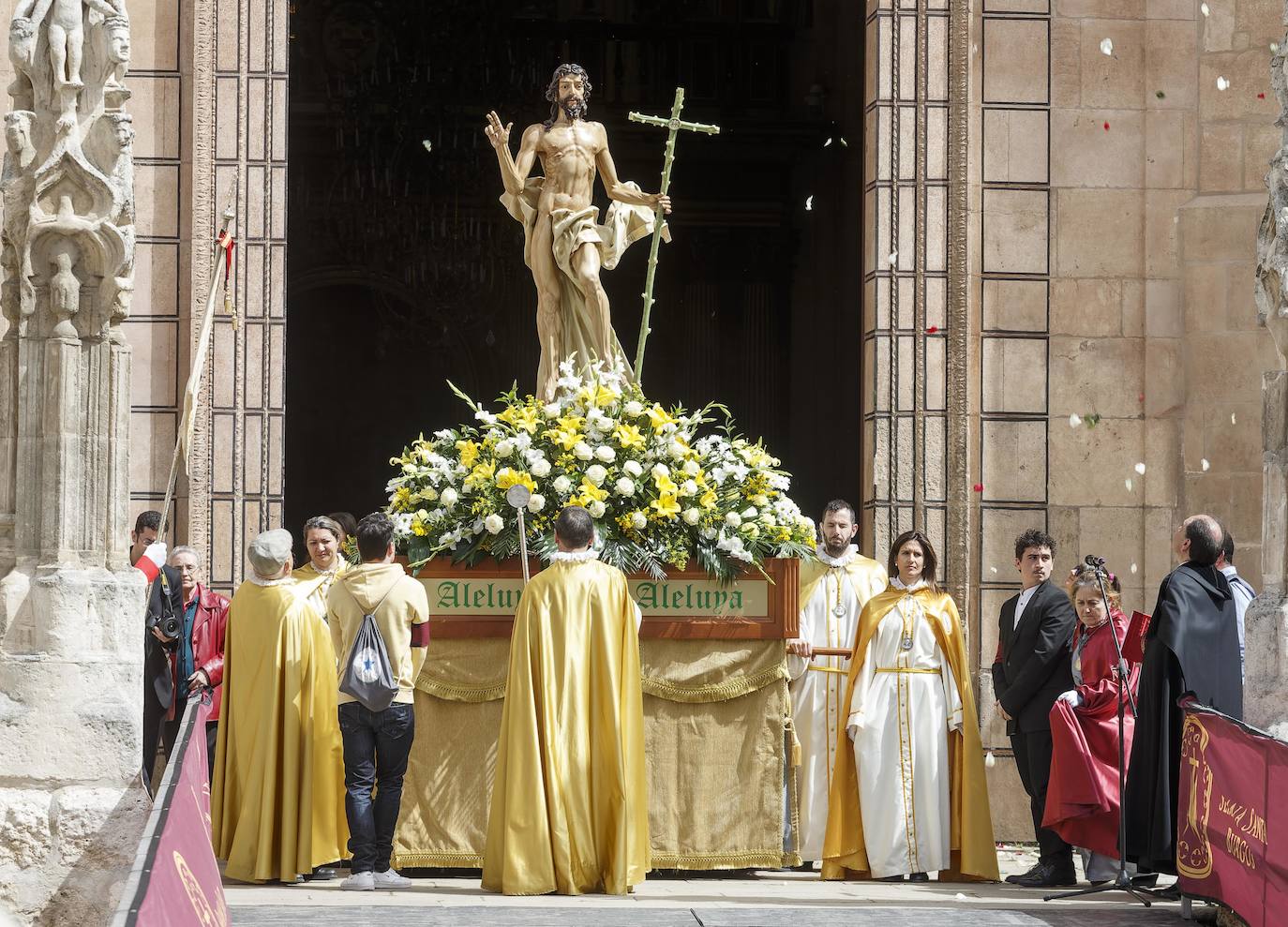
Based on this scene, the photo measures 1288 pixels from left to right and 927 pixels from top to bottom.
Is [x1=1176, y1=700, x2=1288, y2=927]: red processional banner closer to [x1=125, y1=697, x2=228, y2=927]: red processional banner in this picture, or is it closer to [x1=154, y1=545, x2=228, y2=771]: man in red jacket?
[x1=125, y1=697, x2=228, y2=927]: red processional banner

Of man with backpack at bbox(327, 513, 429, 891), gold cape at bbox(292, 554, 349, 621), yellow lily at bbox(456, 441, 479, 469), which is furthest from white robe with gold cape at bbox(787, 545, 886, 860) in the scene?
gold cape at bbox(292, 554, 349, 621)

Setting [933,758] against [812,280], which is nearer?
[933,758]

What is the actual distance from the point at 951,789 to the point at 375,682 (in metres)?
2.94

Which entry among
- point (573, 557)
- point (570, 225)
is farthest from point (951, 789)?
point (570, 225)

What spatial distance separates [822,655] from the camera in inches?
420

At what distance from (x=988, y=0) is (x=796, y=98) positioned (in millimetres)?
6472

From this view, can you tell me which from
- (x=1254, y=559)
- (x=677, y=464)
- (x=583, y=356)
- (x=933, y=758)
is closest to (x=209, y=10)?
(x=583, y=356)

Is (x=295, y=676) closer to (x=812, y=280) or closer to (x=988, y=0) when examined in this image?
(x=988, y=0)

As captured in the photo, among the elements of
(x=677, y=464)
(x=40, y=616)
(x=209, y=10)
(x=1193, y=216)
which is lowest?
(x=40, y=616)

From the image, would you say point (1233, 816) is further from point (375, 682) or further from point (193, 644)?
point (193, 644)

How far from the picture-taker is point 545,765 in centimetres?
899

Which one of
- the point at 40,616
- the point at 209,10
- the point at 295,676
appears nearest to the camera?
the point at 40,616

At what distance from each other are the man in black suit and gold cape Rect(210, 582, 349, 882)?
3353 millimetres

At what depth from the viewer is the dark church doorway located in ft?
63.9
